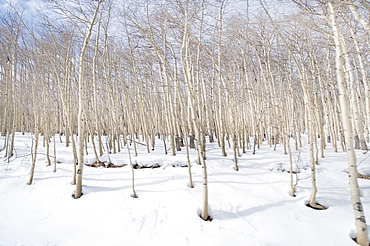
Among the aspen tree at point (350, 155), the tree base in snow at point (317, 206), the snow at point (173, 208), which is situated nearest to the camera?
the aspen tree at point (350, 155)

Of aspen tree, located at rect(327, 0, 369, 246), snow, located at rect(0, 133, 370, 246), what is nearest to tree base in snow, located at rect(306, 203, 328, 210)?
snow, located at rect(0, 133, 370, 246)

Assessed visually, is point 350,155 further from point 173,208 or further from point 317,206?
point 173,208

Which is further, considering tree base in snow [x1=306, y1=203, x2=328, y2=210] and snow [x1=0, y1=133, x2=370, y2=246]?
tree base in snow [x1=306, y1=203, x2=328, y2=210]

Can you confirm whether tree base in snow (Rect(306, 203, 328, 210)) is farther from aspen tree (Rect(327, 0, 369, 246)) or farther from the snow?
aspen tree (Rect(327, 0, 369, 246))

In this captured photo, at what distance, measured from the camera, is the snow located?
11.8 ft

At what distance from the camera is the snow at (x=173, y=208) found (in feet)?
11.8

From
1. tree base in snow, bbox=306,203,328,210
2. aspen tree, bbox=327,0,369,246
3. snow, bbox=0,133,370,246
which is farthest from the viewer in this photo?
tree base in snow, bbox=306,203,328,210

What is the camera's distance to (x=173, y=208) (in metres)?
4.42

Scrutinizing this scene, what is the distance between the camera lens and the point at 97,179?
5961 millimetres

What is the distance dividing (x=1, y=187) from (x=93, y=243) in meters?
4.41

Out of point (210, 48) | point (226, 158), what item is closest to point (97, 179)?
point (226, 158)

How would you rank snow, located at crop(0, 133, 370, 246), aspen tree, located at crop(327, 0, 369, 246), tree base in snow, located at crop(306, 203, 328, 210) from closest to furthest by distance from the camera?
1. aspen tree, located at crop(327, 0, 369, 246)
2. snow, located at crop(0, 133, 370, 246)
3. tree base in snow, located at crop(306, 203, 328, 210)

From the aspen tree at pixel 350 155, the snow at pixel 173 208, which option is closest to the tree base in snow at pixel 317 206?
the snow at pixel 173 208

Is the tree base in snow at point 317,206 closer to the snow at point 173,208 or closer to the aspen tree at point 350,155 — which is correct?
the snow at point 173,208
